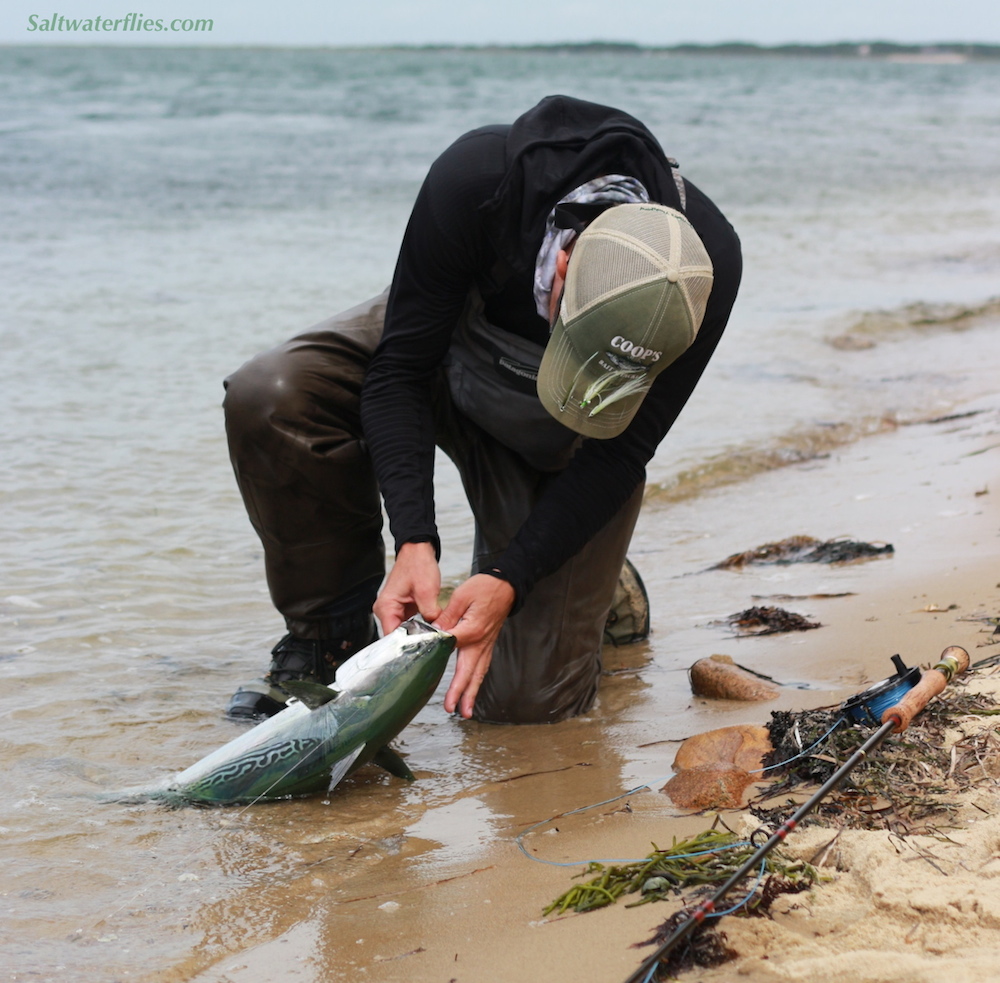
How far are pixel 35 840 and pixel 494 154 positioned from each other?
198 centimetres

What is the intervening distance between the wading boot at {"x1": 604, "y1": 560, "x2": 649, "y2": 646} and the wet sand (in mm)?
62

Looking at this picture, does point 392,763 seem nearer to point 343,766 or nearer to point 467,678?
point 343,766

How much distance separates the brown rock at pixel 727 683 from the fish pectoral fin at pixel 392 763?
0.94 metres

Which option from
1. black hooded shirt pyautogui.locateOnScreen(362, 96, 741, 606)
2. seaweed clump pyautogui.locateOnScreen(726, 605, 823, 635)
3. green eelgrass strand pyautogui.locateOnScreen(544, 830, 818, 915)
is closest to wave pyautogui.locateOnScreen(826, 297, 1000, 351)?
seaweed clump pyautogui.locateOnScreen(726, 605, 823, 635)

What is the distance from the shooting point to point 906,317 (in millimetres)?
10859

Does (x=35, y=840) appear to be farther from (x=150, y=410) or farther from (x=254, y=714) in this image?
(x=150, y=410)

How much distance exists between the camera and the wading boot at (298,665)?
3.33 metres

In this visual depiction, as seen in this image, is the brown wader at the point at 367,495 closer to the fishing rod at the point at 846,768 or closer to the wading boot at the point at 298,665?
the wading boot at the point at 298,665

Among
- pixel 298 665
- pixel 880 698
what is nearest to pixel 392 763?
pixel 298 665

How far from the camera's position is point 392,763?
9.02 feet

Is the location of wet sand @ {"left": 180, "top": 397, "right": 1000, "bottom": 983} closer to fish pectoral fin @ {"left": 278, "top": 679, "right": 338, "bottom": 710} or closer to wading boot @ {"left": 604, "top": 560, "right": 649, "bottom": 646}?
wading boot @ {"left": 604, "top": 560, "right": 649, "bottom": 646}

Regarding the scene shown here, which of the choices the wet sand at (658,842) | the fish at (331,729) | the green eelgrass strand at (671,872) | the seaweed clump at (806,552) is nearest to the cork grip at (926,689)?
the wet sand at (658,842)

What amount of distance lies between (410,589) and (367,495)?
642 millimetres

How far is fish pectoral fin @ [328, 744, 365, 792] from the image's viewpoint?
259cm
